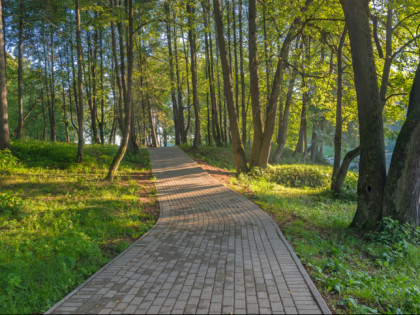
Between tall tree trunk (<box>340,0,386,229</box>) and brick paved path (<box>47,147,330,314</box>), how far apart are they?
2.34 meters

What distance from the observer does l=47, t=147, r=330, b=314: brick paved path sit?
3.27 meters

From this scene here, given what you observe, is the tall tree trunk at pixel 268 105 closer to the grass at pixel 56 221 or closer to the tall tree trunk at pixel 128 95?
the tall tree trunk at pixel 128 95

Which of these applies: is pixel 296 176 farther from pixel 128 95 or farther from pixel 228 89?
pixel 128 95

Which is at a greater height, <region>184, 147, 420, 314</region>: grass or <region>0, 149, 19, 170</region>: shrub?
<region>0, 149, 19, 170</region>: shrub

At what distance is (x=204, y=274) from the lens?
407 cm

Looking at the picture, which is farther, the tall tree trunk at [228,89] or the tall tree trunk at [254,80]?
the tall tree trunk at [228,89]

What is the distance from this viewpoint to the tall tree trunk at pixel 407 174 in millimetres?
6027

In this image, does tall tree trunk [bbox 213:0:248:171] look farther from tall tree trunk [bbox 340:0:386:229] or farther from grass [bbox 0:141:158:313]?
tall tree trunk [bbox 340:0:386:229]

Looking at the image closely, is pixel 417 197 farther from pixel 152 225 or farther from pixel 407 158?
pixel 152 225

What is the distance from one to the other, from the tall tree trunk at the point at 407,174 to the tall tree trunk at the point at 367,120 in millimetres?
274

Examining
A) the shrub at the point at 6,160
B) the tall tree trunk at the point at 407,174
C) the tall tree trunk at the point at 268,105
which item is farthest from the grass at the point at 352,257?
the shrub at the point at 6,160

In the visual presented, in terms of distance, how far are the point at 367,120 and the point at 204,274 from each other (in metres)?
5.35

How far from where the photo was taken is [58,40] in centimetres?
2123

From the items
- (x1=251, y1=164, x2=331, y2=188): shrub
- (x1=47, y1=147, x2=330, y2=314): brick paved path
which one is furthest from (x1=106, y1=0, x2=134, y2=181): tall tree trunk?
(x1=251, y1=164, x2=331, y2=188): shrub
